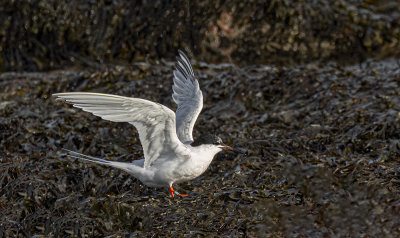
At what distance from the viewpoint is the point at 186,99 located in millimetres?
6285

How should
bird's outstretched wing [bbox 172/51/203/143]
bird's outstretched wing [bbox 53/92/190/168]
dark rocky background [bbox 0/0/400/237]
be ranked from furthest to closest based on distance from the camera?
bird's outstretched wing [bbox 172/51/203/143] < dark rocky background [bbox 0/0/400/237] < bird's outstretched wing [bbox 53/92/190/168]

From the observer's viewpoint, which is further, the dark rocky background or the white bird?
the dark rocky background

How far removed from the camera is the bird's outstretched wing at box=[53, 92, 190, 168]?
15.3 ft

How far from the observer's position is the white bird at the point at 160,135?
4.71 meters

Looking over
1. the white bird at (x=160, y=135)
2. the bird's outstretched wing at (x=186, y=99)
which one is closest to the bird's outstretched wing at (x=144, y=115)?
the white bird at (x=160, y=135)

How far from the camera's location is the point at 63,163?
608 centimetres

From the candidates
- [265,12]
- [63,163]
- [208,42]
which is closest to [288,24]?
[265,12]

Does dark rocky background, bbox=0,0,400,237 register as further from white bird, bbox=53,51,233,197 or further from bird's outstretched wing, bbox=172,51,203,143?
bird's outstretched wing, bbox=172,51,203,143

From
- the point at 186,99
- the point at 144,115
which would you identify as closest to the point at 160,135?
the point at 144,115

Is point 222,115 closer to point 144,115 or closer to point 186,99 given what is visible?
point 186,99

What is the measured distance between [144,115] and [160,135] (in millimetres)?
374

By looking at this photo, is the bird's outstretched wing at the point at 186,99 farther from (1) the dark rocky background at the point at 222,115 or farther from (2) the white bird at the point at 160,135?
(1) the dark rocky background at the point at 222,115

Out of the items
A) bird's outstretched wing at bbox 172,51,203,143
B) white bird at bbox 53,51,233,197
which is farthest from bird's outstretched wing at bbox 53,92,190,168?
bird's outstretched wing at bbox 172,51,203,143

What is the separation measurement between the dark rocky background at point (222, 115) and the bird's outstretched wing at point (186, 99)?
2.14ft
